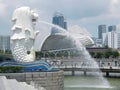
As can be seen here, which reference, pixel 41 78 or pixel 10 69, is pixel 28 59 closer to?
pixel 10 69

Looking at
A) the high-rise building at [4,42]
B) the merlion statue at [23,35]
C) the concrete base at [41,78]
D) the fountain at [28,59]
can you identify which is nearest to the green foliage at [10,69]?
the fountain at [28,59]

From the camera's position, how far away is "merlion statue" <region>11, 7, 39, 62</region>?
29.7 metres

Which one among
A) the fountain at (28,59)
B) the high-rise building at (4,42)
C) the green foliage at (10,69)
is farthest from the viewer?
the high-rise building at (4,42)

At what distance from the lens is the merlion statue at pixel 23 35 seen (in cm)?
2967

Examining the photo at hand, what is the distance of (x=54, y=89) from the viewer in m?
25.7

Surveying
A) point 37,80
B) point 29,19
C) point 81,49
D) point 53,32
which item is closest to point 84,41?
point 53,32

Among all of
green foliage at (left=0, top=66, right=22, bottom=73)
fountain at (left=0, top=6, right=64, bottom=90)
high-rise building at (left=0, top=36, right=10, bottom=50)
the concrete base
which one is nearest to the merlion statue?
fountain at (left=0, top=6, right=64, bottom=90)

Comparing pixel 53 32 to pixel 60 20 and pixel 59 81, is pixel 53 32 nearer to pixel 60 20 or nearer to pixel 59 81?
pixel 60 20

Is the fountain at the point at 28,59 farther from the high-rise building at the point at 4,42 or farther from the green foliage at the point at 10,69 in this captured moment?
the high-rise building at the point at 4,42

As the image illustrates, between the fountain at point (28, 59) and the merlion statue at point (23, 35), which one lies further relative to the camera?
the merlion statue at point (23, 35)

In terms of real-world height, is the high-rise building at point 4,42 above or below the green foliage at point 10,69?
above

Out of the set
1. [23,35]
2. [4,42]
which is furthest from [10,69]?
[4,42]

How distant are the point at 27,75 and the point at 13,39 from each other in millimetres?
5749

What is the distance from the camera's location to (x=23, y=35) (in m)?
30.1
